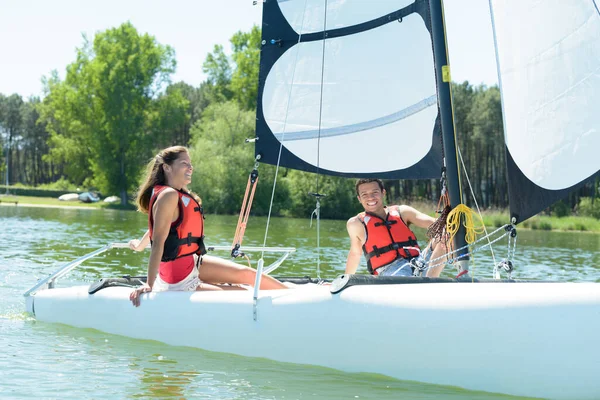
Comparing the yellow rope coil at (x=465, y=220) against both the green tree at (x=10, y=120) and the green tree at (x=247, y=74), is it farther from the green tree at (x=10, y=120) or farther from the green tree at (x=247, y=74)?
the green tree at (x=10, y=120)

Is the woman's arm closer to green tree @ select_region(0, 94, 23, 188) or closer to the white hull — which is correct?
the white hull

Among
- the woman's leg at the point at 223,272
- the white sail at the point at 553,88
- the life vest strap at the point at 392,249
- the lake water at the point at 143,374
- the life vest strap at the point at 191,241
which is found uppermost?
the white sail at the point at 553,88

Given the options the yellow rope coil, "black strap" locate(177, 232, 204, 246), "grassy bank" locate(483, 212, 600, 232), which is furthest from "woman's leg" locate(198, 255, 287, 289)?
"grassy bank" locate(483, 212, 600, 232)

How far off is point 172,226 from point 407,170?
1628mm

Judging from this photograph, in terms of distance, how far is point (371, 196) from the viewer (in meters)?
5.22

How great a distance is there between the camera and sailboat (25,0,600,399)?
3742mm

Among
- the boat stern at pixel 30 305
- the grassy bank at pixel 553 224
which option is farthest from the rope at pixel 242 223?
the grassy bank at pixel 553 224

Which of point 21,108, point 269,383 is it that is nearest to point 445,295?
point 269,383

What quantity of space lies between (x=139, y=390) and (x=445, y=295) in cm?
168

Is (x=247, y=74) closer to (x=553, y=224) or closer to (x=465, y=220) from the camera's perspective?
(x=553, y=224)

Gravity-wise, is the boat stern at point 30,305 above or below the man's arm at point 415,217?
below

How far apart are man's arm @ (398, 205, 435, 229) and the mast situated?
31cm

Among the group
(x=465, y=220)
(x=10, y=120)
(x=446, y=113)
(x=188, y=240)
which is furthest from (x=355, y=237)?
(x=10, y=120)

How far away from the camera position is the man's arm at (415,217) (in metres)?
5.18
